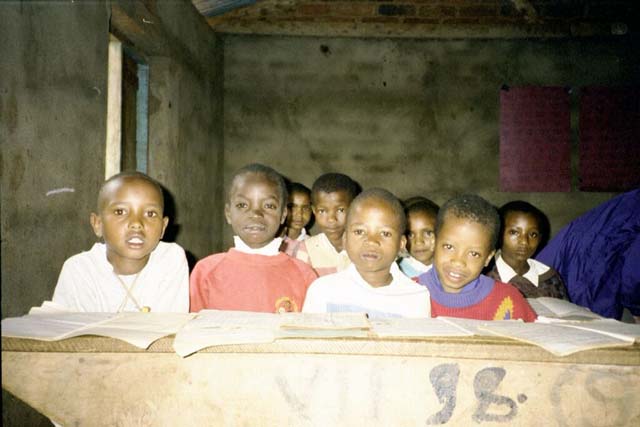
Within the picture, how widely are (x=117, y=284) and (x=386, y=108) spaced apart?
177 inches

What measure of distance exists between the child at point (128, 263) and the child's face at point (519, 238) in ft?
7.30

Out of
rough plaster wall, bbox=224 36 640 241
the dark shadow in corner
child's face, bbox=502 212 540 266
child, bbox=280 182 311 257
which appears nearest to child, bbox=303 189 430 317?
child's face, bbox=502 212 540 266

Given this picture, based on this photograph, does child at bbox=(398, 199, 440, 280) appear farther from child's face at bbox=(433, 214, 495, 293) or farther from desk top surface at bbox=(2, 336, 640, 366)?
desk top surface at bbox=(2, 336, 640, 366)

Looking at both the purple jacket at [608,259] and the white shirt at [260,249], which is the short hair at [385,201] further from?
the purple jacket at [608,259]

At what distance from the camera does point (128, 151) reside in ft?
11.9

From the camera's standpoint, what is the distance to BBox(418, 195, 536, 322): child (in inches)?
77.3

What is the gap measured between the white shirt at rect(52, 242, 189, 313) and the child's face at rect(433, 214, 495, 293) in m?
1.27

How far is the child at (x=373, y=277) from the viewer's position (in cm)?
188

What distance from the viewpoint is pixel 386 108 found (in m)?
5.62

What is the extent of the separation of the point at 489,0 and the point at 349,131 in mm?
2331

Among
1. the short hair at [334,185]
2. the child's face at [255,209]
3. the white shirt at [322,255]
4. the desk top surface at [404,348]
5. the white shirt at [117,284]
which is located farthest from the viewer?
the short hair at [334,185]

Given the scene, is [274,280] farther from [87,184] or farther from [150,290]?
[87,184]

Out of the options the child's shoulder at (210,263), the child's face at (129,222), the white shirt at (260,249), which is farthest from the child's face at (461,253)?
the child's face at (129,222)

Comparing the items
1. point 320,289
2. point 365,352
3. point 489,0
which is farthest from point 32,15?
point 489,0
